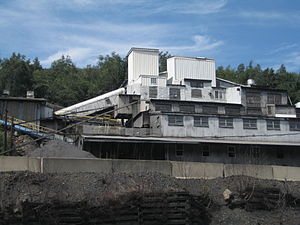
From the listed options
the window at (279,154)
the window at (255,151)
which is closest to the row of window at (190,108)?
the window at (255,151)

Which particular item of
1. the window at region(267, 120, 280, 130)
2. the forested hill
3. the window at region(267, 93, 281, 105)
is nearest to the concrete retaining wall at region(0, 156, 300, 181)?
the window at region(267, 120, 280, 130)

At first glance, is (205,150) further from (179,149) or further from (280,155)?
(280,155)

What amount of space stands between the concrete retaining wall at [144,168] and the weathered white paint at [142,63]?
2920 cm

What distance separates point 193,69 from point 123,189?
1388 inches

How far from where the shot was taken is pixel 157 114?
127 ft

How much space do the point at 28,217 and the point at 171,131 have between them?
850 inches

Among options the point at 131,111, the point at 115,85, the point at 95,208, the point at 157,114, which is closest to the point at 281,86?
the point at 115,85

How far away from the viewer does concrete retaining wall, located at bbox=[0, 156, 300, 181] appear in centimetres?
2283

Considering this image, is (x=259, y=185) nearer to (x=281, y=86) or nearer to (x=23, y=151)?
(x=23, y=151)

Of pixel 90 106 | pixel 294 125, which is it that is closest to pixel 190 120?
pixel 294 125

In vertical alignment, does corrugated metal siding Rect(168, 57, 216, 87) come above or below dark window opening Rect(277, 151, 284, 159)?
above

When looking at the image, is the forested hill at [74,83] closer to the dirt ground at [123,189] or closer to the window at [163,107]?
the window at [163,107]

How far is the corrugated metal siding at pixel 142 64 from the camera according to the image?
5441cm

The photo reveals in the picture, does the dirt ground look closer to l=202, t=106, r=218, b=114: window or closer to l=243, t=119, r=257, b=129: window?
l=243, t=119, r=257, b=129: window
